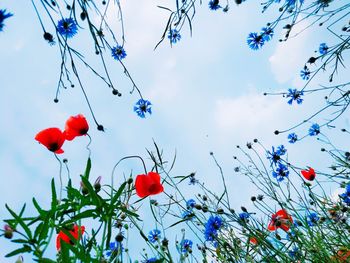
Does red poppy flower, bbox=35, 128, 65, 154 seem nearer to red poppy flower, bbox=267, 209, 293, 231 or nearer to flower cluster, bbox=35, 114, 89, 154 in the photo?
flower cluster, bbox=35, 114, 89, 154

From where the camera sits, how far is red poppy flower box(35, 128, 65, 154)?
4.48ft

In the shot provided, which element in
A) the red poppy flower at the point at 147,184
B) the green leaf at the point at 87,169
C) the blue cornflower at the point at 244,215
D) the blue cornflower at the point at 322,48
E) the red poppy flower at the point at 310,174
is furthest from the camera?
A: the blue cornflower at the point at 322,48

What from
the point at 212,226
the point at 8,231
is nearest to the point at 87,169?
the point at 8,231

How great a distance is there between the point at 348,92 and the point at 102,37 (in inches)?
56.5

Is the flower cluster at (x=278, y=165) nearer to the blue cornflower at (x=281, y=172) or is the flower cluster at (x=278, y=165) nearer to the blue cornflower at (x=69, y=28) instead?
the blue cornflower at (x=281, y=172)

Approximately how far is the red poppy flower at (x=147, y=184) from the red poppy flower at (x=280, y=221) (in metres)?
0.74

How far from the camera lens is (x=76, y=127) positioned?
143 cm

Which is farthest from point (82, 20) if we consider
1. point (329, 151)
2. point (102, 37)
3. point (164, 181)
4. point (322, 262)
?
point (329, 151)

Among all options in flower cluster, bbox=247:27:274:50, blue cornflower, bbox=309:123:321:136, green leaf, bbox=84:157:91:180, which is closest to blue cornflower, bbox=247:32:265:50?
flower cluster, bbox=247:27:274:50

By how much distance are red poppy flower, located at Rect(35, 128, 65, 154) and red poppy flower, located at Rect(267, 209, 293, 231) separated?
107cm

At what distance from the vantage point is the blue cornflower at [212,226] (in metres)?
1.93

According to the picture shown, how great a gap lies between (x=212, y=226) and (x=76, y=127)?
94 cm

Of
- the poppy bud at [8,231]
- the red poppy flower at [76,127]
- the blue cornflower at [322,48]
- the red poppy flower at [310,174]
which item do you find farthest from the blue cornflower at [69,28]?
the blue cornflower at [322,48]

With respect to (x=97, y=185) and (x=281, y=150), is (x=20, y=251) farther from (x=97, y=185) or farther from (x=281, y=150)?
(x=281, y=150)
